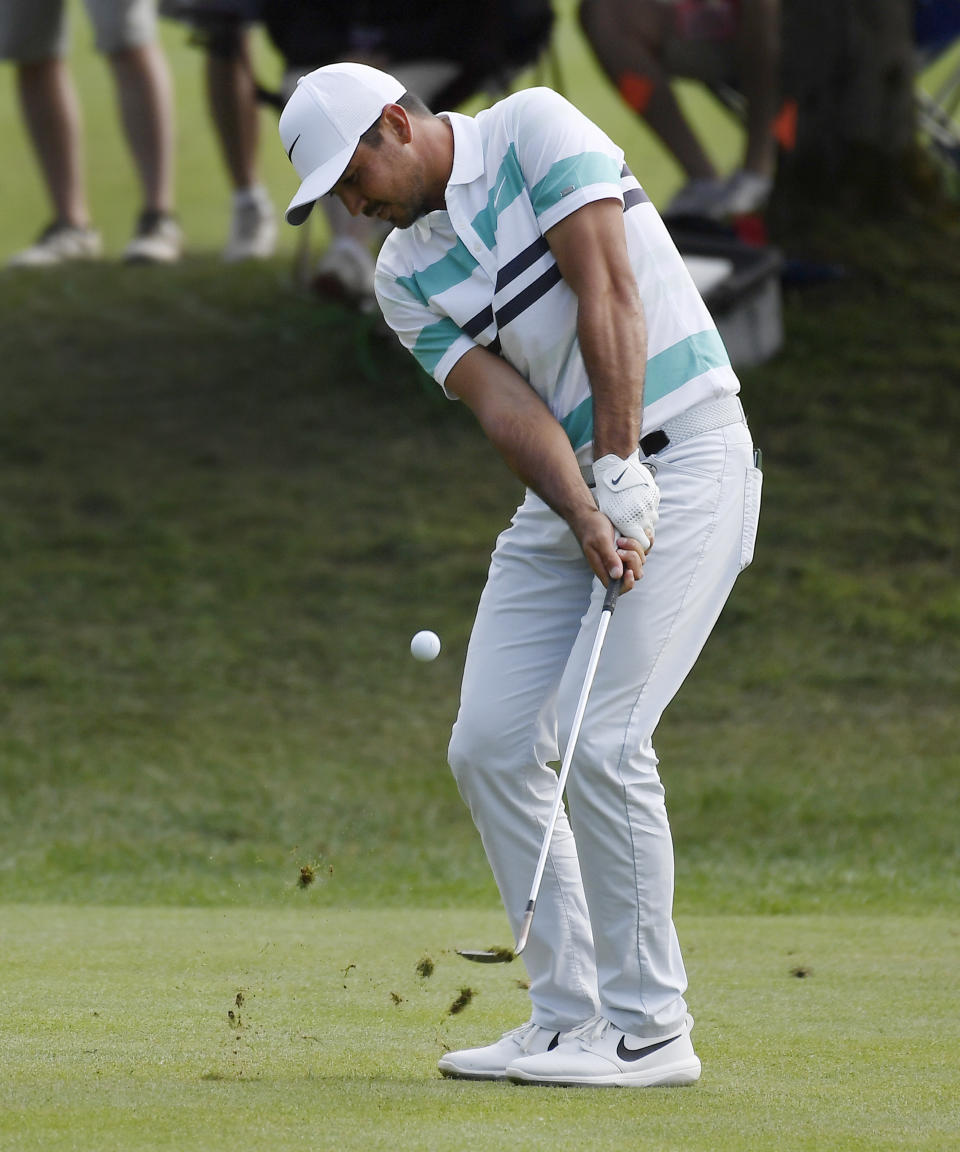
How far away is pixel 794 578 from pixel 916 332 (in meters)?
2.45

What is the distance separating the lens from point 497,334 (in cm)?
383

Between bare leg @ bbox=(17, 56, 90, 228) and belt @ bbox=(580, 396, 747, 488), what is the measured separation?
8.84 m

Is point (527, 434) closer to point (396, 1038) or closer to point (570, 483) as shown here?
point (570, 483)

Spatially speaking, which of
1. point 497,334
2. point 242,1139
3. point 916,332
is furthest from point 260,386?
point 242,1139

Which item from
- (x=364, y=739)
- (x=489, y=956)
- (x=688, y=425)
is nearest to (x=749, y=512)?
(x=688, y=425)

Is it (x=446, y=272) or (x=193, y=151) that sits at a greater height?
(x=446, y=272)

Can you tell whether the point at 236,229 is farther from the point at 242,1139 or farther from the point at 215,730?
the point at 242,1139

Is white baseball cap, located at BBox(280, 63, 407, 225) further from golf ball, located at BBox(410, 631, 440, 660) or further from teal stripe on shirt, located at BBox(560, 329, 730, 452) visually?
golf ball, located at BBox(410, 631, 440, 660)

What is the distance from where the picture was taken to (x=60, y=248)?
13.0 m

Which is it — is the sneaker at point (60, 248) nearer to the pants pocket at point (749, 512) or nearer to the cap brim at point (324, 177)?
the cap brim at point (324, 177)

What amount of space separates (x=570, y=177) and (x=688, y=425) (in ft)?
1.73

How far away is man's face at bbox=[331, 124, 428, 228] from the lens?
3.75m

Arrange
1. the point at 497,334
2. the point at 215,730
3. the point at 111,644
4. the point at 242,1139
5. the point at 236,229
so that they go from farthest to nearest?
the point at 236,229, the point at 111,644, the point at 215,730, the point at 497,334, the point at 242,1139

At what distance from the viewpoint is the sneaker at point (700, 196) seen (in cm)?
1209
